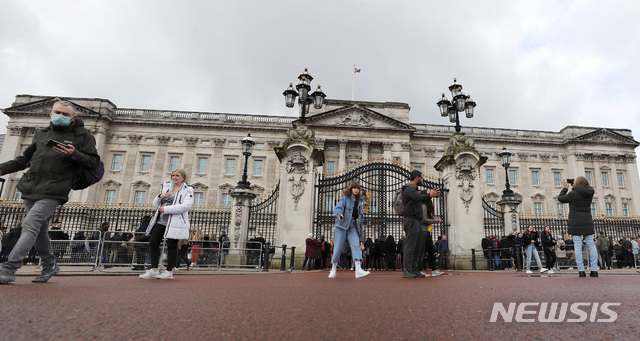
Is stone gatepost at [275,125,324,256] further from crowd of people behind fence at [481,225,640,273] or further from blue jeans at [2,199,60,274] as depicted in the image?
blue jeans at [2,199,60,274]

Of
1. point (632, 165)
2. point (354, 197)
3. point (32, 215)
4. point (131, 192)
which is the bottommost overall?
point (32, 215)

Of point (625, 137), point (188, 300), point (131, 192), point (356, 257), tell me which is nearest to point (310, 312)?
point (188, 300)

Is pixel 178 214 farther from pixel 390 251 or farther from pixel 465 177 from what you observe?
pixel 465 177

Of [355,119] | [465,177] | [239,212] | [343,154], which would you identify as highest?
[355,119]

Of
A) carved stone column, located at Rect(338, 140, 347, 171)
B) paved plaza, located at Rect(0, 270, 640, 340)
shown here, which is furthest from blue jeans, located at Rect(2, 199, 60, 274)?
carved stone column, located at Rect(338, 140, 347, 171)

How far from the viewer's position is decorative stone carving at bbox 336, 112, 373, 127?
40.8 metres

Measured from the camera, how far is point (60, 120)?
431cm

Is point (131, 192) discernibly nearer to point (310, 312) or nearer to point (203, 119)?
point (203, 119)

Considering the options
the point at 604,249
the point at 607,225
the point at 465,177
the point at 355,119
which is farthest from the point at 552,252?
the point at 355,119

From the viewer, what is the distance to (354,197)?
7203mm

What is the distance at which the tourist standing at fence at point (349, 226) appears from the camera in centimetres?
693

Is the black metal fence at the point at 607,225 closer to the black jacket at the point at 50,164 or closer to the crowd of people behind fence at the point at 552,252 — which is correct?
the crowd of people behind fence at the point at 552,252

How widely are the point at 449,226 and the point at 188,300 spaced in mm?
11598

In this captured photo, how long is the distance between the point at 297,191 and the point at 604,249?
14.7 m
